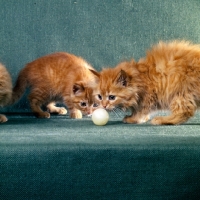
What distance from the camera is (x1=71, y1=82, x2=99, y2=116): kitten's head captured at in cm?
262

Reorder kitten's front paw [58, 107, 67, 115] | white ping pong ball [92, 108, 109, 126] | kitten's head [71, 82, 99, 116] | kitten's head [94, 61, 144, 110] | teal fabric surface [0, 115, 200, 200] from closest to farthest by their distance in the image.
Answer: teal fabric surface [0, 115, 200, 200]
white ping pong ball [92, 108, 109, 126]
kitten's head [94, 61, 144, 110]
kitten's head [71, 82, 99, 116]
kitten's front paw [58, 107, 67, 115]

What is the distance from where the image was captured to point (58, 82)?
2.80m

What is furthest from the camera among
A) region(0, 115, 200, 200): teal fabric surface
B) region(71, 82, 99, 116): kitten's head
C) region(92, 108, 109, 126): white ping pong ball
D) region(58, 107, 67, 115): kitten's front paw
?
region(58, 107, 67, 115): kitten's front paw

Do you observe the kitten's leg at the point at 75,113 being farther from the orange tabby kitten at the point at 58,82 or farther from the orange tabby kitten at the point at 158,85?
the orange tabby kitten at the point at 158,85

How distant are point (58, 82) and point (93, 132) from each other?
35.9 inches

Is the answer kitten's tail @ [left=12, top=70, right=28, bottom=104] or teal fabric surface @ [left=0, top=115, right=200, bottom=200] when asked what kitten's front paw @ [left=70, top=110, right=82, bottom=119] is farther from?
teal fabric surface @ [left=0, top=115, right=200, bottom=200]

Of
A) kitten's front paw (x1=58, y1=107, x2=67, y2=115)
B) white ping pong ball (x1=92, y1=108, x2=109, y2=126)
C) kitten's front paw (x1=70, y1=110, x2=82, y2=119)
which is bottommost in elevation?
kitten's front paw (x1=58, y1=107, x2=67, y2=115)

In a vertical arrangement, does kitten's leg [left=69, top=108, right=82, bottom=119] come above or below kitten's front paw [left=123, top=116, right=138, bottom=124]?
below

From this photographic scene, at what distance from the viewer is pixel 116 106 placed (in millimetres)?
2338

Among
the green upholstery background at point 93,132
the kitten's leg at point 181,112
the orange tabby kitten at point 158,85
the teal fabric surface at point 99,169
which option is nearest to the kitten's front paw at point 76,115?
the green upholstery background at point 93,132

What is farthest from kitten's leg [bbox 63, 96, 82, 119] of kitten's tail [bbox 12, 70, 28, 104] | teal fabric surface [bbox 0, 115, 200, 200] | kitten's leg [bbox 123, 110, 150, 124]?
teal fabric surface [bbox 0, 115, 200, 200]

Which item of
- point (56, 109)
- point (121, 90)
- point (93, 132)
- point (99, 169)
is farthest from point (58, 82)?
point (99, 169)

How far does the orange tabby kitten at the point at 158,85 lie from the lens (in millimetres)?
2262

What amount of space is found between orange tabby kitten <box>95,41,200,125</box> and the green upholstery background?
13 cm
